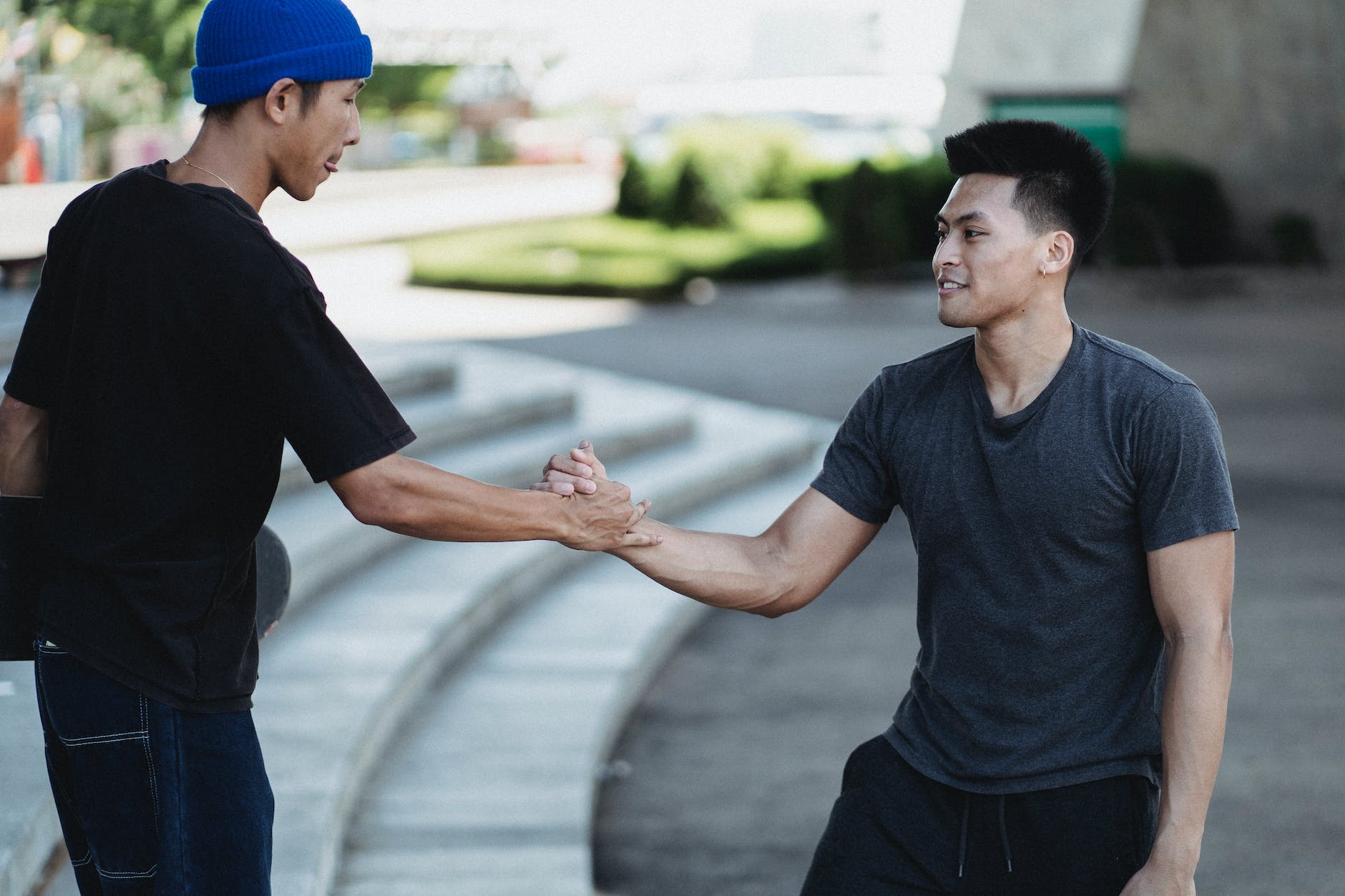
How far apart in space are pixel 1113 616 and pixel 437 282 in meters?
17.5

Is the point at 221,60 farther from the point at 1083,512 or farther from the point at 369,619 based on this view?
the point at 369,619

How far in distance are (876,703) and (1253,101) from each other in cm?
1862

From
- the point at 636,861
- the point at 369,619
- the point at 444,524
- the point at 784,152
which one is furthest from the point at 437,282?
the point at 444,524

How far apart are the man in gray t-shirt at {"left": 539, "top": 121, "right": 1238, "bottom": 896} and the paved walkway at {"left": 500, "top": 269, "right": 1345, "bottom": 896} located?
1849mm

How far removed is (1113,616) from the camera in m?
2.55

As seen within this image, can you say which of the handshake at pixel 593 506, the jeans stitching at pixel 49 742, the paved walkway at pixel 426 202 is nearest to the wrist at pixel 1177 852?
the handshake at pixel 593 506

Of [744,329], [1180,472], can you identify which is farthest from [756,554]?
[744,329]

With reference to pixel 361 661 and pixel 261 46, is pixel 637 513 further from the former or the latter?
pixel 361 661

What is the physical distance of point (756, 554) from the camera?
3039 mm

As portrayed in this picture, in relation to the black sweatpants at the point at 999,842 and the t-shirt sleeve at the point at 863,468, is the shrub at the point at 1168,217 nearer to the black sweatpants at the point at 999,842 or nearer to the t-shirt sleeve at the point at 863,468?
the t-shirt sleeve at the point at 863,468

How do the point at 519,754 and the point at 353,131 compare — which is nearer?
the point at 353,131

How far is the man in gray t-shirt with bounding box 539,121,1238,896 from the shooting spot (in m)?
2.45

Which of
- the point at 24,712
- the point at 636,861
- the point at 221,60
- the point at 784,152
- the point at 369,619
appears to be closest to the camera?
the point at 221,60

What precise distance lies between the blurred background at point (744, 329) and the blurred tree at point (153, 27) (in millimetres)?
78
